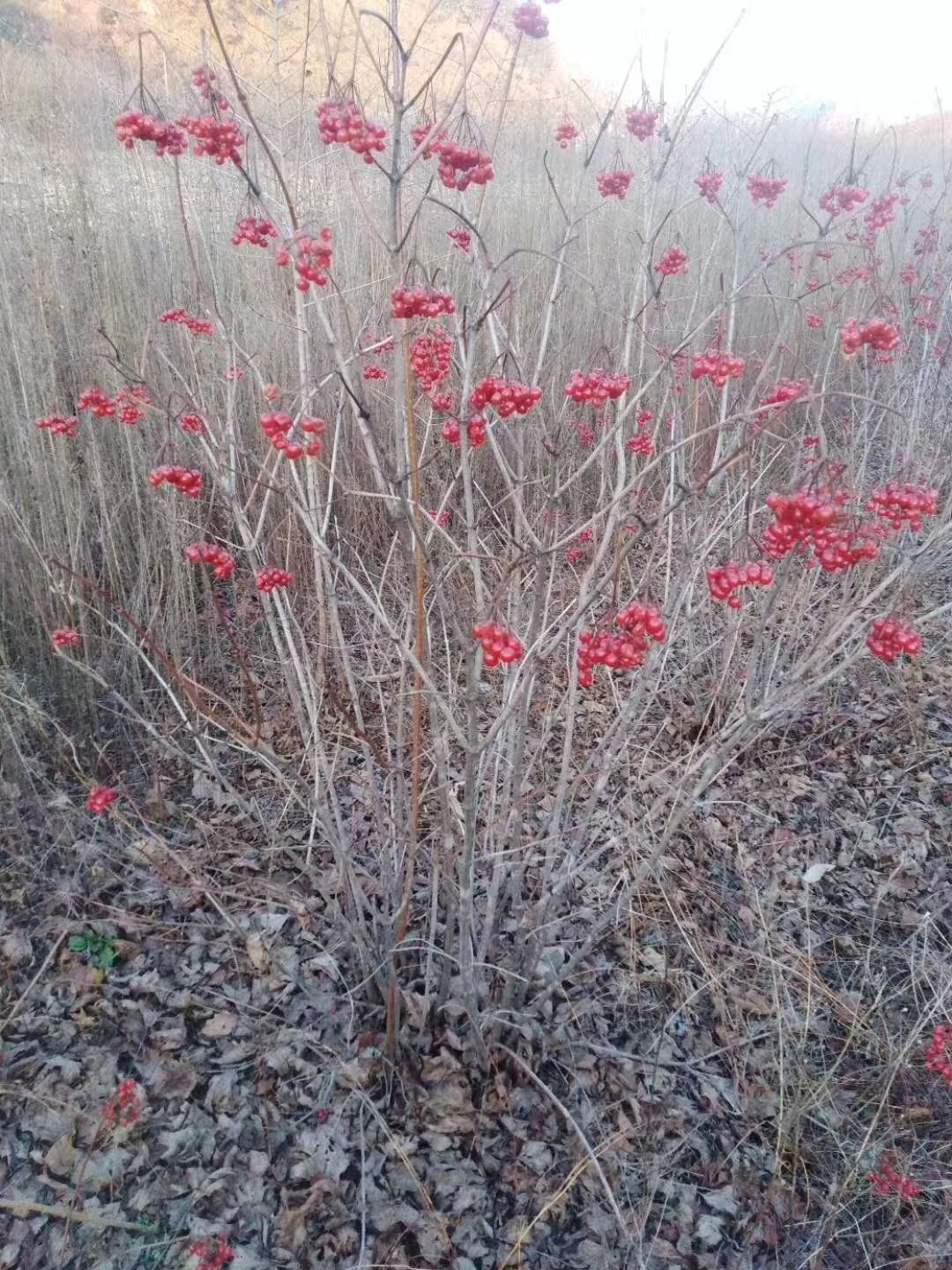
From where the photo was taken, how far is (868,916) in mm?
2402

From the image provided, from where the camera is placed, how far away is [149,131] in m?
1.36

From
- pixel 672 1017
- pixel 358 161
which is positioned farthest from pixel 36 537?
pixel 358 161

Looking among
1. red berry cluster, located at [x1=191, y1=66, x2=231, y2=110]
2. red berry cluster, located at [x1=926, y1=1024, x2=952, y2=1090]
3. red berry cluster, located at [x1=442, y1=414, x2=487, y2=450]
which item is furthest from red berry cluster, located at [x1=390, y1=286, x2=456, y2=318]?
red berry cluster, located at [x1=926, y1=1024, x2=952, y2=1090]

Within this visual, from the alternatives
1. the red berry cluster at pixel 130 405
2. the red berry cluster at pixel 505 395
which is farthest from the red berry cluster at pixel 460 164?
the red berry cluster at pixel 130 405

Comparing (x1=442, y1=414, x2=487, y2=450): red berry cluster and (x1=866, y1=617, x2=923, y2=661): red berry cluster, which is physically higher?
(x1=442, y1=414, x2=487, y2=450): red berry cluster

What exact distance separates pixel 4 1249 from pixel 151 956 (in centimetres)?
67

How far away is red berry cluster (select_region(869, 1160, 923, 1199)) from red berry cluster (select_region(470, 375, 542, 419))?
1837 mm

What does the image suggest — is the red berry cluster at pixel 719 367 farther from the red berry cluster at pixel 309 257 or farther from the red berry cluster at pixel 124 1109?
the red berry cluster at pixel 124 1109

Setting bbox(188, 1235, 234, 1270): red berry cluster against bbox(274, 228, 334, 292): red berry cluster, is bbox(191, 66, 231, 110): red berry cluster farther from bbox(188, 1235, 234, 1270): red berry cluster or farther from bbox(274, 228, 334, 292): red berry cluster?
bbox(188, 1235, 234, 1270): red berry cluster

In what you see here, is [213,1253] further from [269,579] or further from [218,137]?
[218,137]

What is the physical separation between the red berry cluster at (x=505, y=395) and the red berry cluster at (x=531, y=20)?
2.81ft

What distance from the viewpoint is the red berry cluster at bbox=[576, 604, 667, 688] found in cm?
134

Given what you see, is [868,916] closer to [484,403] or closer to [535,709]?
[535,709]

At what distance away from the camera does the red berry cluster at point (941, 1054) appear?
1.73 metres
